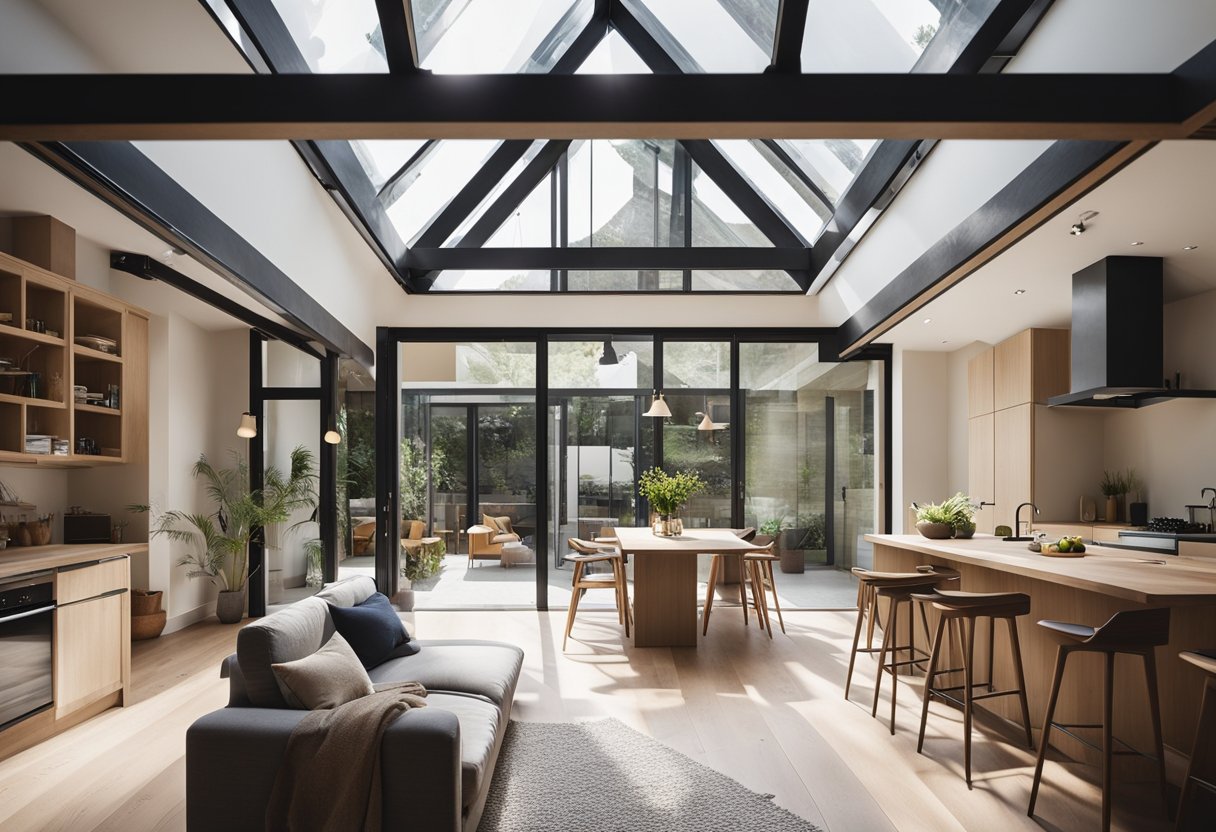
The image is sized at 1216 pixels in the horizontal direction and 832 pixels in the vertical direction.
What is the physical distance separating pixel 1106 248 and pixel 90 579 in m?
6.06

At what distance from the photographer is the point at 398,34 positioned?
3.06 metres

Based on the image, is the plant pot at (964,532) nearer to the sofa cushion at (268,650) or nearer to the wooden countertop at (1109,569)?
the wooden countertop at (1109,569)

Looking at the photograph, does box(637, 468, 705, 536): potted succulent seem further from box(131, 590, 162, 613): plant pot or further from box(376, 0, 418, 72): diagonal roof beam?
box(376, 0, 418, 72): diagonal roof beam

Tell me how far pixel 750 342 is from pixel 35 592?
6402 millimetres

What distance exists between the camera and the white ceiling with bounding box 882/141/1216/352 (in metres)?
3.58

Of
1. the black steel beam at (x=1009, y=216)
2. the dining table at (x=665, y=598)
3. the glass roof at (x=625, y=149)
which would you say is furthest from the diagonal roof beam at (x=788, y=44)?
the dining table at (x=665, y=598)

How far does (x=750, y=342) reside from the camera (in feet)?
27.6

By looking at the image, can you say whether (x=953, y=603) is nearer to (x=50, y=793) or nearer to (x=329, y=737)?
(x=329, y=737)

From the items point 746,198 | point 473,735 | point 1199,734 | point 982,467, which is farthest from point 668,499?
point 1199,734

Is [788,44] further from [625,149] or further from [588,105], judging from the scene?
[625,149]

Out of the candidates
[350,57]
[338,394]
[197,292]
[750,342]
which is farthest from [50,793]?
[750,342]

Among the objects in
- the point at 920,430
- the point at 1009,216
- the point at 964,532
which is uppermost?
the point at 1009,216

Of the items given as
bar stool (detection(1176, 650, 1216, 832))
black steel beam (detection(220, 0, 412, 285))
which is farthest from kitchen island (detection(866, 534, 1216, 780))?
black steel beam (detection(220, 0, 412, 285))

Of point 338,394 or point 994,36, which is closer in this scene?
point 994,36
